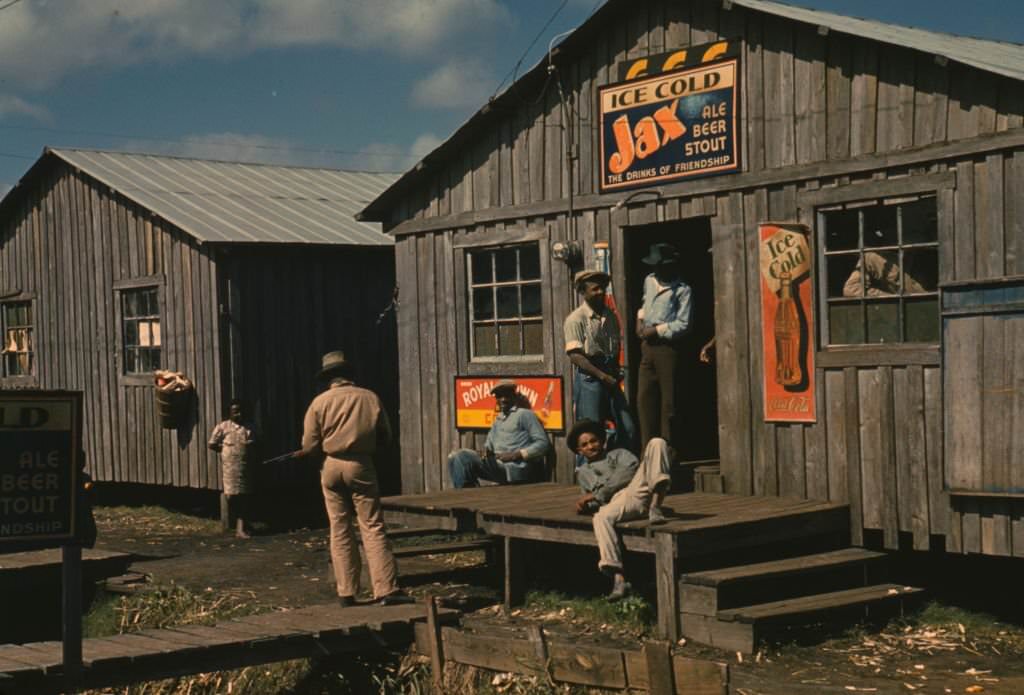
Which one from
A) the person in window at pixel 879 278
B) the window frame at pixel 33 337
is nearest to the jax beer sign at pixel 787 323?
the person in window at pixel 879 278

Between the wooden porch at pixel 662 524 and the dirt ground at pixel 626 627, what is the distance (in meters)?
0.49

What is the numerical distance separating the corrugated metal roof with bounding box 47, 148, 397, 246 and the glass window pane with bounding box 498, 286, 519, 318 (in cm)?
448

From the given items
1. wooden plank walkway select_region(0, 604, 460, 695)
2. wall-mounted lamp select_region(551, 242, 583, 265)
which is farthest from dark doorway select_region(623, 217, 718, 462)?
wooden plank walkway select_region(0, 604, 460, 695)

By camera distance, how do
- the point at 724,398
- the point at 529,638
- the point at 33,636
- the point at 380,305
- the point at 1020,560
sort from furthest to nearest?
the point at 380,305
the point at 33,636
the point at 724,398
the point at 1020,560
the point at 529,638

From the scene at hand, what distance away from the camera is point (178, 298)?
18672 mm

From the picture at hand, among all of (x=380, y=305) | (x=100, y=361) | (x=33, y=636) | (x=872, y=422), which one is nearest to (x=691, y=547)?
(x=872, y=422)

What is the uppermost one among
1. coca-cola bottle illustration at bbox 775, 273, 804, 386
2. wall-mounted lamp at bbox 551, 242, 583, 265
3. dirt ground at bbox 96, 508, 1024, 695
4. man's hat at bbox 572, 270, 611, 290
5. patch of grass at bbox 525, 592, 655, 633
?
wall-mounted lamp at bbox 551, 242, 583, 265

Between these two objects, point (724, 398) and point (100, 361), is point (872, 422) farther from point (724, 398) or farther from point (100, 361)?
point (100, 361)

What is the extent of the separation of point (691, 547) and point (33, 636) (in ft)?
24.8

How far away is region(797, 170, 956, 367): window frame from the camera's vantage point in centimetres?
1098

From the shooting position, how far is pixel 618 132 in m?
13.6

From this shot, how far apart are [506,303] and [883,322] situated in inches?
178

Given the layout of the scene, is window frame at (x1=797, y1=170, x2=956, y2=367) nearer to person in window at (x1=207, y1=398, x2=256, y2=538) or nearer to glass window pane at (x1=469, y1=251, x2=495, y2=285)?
glass window pane at (x1=469, y1=251, x2=495, y2=285)

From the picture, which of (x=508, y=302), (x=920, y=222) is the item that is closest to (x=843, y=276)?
(x=920, y=222)
